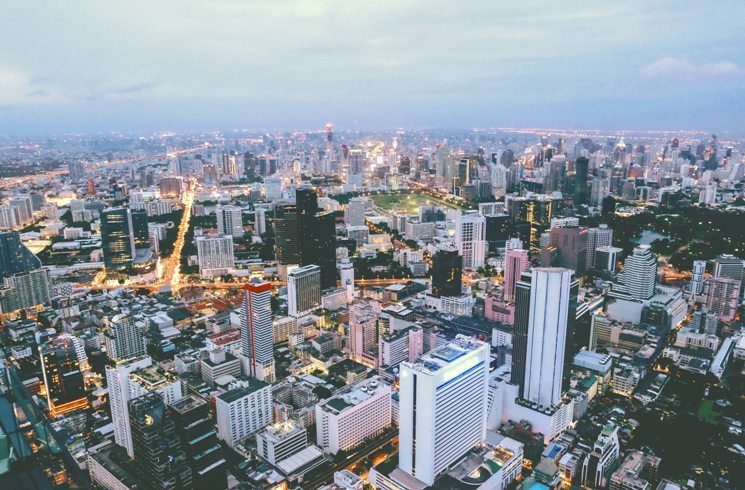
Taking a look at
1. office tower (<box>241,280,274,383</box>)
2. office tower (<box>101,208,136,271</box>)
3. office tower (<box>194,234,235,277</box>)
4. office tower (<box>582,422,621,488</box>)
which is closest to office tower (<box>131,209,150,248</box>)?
office tower (<box>101,208,136,271</box>)

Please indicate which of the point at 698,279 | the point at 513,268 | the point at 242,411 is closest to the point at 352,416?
the point at 242,411

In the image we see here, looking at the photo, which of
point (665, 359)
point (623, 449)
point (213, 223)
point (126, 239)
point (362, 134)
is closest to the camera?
point (623, 449)

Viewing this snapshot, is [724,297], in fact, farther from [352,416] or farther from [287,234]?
[287,234]

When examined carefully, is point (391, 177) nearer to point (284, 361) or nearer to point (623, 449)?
point (284, 361)

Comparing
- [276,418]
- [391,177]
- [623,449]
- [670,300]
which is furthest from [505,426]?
[391,177]

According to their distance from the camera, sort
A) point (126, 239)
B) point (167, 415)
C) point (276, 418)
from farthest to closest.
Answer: point (126, 239) → point (276, 418) → point (167, 415)

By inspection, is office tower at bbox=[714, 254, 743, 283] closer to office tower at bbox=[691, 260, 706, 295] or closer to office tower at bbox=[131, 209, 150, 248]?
office tower at bbox=[691, 260, 706, 295]
